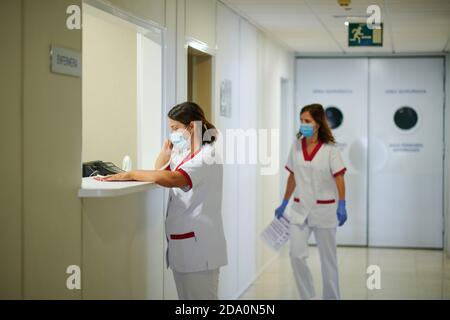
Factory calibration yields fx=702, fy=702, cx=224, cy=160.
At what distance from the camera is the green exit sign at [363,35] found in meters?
6.97

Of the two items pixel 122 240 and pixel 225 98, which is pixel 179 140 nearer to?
pixel 122 240

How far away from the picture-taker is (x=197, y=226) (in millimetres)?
3908

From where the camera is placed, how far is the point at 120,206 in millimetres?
4090

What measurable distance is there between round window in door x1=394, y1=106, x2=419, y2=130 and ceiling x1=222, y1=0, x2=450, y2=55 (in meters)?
0.91

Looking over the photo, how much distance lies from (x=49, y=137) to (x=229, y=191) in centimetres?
327

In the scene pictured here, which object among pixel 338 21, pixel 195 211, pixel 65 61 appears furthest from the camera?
pixel 338 21

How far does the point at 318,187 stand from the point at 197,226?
2160mm

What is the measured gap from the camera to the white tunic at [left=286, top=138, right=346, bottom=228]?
5.81 meters

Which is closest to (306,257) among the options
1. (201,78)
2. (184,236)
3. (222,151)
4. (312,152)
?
(312,152)

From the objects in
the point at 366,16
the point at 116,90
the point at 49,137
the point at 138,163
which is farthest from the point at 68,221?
the point at 366,16

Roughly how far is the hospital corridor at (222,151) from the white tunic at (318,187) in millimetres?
15
